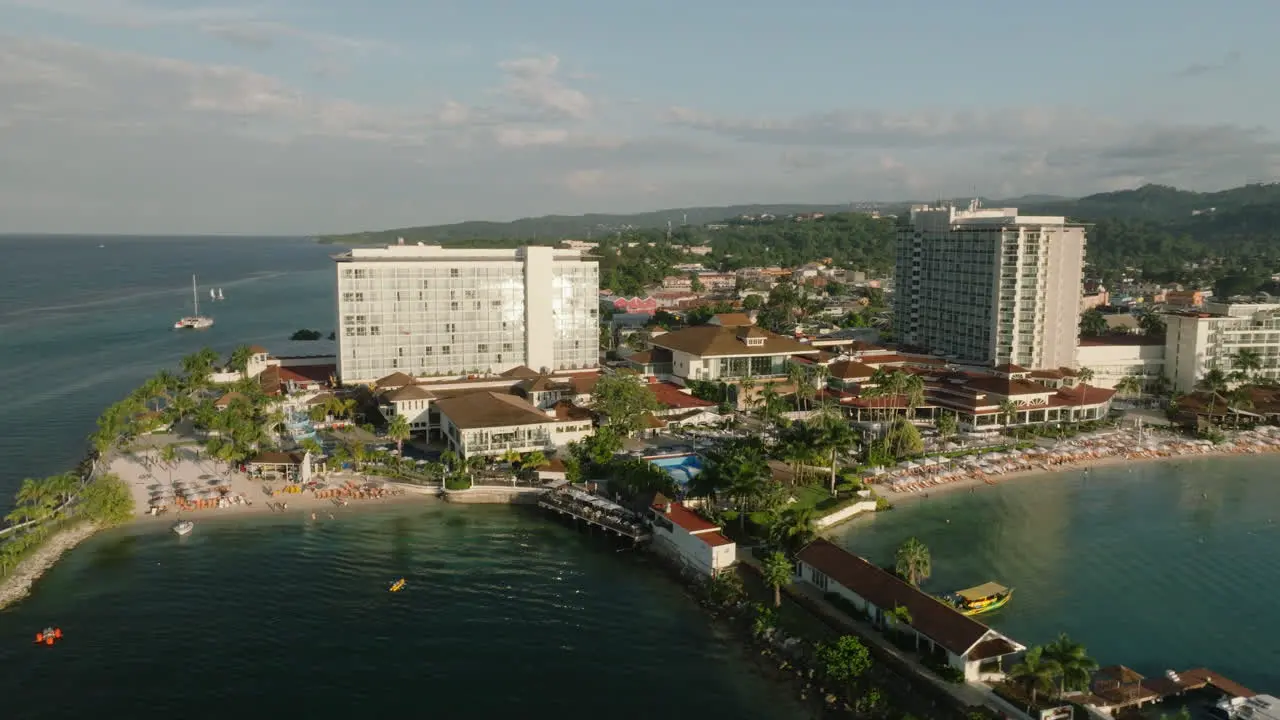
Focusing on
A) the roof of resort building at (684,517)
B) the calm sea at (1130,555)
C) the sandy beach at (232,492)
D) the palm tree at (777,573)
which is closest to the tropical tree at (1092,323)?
the calm sea at (1130,555)

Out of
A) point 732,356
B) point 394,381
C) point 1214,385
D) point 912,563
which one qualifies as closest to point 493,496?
point 394,381

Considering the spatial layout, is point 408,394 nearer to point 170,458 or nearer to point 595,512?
point 170,458

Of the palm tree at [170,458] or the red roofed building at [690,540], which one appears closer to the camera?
the red roofed building at [690,540]

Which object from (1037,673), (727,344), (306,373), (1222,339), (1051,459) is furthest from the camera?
(1222,339)

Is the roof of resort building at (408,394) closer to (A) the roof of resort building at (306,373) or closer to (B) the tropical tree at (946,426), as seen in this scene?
(A) the roof of resort building at (306,373)

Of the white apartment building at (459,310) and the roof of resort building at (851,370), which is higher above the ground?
the white apartment building at (459,310)

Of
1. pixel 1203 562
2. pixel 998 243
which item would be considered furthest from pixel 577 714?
pixel 998 243

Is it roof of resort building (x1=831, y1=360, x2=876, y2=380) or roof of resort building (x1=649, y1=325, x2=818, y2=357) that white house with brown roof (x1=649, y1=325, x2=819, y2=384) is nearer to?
roof of resort building (x1=649, y1=325, x2=818, y2=357)
